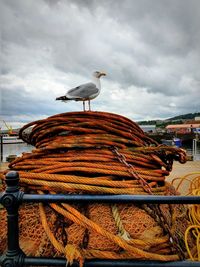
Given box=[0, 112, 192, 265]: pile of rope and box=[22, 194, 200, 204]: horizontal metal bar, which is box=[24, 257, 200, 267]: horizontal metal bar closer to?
box=[0, 112, 192, 265]: pile of rope

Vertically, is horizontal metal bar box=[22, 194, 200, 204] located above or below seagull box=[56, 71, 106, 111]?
below

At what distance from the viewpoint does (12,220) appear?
129cm

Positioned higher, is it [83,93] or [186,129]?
[83,93]

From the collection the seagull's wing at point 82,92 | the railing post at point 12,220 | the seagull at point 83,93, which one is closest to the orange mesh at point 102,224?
the railing post at point 12,220

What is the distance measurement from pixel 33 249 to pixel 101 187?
49cm

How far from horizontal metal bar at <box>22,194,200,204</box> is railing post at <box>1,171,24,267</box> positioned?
5cm

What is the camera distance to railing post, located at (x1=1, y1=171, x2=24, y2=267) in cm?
129

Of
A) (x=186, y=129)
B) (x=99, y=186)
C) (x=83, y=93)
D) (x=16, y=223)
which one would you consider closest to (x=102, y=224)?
(x=99, y=186)

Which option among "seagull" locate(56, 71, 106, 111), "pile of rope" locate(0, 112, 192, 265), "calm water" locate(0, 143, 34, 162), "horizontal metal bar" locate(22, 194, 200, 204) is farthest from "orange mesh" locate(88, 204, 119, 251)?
"calm water" locate(0, 143, 34, 162)

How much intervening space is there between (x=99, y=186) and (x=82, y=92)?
1589mm

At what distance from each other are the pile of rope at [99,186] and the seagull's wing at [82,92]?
1071mm

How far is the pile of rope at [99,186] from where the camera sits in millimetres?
1393

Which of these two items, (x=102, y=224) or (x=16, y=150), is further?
(x=16, y=150)

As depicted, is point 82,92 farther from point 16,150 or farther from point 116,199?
point 16,150
